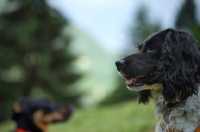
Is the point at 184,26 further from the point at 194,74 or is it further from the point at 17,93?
the point at 17,93

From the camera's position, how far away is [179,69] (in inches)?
157

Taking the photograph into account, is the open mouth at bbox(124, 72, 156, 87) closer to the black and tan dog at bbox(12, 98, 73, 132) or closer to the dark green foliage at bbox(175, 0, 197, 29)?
the black and tan dog at bbox(12, 98, 73, 132)

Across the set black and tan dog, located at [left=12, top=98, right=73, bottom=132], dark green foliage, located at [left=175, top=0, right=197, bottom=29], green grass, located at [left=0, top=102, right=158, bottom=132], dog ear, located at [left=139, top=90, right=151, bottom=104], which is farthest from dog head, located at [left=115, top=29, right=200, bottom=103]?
dark green foliage, located at [left=175, top=0, right=197, bottom=29]

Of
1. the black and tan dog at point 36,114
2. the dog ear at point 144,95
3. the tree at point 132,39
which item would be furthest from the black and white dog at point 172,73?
the tree at point 132,39

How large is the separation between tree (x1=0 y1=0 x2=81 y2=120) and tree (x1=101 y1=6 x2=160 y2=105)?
5064 millimetres

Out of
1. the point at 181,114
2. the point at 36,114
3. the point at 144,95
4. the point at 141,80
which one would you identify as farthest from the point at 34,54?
the point at 181,114

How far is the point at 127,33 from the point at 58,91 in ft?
20.5

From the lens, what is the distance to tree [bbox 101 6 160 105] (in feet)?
63.9

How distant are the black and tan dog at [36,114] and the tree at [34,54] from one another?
1598 cm

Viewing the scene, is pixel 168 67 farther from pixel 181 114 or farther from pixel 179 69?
pixel 181 114

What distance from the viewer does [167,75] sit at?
400 centimetres

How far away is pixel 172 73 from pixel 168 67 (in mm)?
73

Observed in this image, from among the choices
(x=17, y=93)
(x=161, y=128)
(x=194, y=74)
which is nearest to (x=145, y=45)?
(x=194, y=74)

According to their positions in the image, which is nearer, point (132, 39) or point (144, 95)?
point (144, 95)
